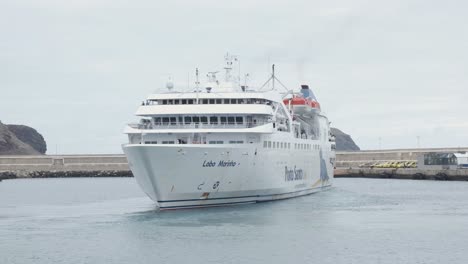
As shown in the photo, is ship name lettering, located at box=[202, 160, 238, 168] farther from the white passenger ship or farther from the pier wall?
the pier wall

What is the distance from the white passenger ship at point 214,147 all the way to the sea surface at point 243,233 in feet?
3.55

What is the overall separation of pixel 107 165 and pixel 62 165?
302 inches

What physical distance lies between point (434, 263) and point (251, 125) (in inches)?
771

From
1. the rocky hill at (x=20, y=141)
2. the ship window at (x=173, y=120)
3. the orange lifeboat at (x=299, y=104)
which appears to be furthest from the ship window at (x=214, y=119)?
the rocky hill at (x=20, y=141)

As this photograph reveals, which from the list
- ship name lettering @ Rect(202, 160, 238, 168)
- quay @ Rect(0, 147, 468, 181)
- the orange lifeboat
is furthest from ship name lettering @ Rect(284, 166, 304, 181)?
quay @ Rect(0, 147, 468, 181)

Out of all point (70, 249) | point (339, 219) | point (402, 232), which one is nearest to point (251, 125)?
point (339, 219)

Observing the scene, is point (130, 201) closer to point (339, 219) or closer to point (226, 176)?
point (226, 176)

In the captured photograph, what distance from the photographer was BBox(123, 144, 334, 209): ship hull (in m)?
42.9

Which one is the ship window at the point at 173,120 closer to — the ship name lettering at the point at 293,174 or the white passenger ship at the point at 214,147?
the white passenger ship at the point at 214,147

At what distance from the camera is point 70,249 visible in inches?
1328

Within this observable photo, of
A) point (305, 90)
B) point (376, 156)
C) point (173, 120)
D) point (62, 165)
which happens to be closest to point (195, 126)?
point (173, 120)

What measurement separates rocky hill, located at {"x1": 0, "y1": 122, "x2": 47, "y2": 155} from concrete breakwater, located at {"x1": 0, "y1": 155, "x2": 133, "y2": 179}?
18.5 meters

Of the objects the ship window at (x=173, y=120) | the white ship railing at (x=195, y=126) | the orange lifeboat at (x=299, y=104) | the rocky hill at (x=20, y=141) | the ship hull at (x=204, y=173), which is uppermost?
the rocky hill at (x=20, y=141)

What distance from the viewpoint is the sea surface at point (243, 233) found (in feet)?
105
